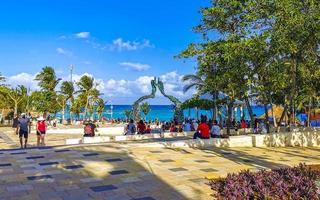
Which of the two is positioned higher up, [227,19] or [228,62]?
[227,19]

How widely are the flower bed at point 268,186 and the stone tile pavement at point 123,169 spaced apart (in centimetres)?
50

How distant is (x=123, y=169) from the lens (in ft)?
34.7

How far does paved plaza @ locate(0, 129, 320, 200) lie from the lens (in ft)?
26.8

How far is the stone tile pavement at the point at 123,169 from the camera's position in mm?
8148

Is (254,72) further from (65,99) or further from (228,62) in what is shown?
(65,99)

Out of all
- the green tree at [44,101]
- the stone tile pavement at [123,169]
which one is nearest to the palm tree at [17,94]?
the green tree at [44,101]

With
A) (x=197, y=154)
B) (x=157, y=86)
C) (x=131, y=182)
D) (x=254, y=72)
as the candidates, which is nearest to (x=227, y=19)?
(x=254, y=72)

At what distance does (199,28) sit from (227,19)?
4.69ft

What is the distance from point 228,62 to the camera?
14859 millimetres

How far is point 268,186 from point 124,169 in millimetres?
4317

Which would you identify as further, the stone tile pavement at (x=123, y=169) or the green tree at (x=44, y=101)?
the green tree at (x=44, y=101)

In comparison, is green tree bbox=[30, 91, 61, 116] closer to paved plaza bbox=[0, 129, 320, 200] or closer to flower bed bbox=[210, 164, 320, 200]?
paved plaza bbox=[0, 129, 320, 200]

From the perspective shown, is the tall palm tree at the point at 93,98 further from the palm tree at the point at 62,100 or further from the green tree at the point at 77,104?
the palm tree at the point at 62,100

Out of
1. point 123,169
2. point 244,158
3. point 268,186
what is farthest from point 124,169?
point 244,158
